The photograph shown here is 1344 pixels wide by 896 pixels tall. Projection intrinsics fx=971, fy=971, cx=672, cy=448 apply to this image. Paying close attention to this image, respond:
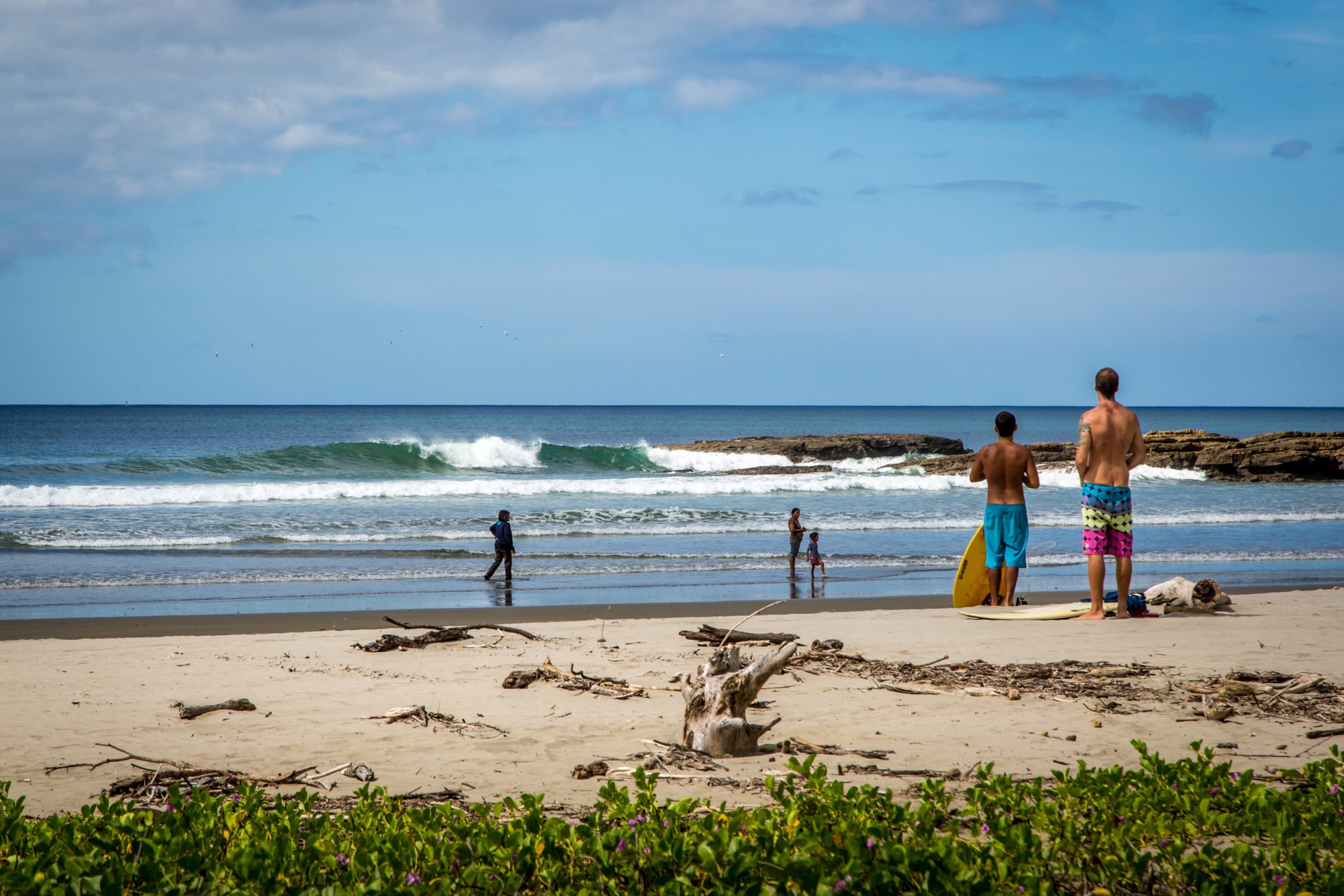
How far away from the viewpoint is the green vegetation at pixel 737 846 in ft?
7.78

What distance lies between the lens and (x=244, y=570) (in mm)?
14312

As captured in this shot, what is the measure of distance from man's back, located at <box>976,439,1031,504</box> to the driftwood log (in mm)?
6047

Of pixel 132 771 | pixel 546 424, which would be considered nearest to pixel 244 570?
pixel 132 771

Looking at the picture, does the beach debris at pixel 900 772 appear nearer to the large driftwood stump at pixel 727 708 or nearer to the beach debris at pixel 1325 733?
the large driftwood stump at pixel 727 708

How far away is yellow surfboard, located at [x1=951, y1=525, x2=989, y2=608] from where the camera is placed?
9.25 meters

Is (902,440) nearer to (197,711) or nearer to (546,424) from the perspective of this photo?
(197,711)

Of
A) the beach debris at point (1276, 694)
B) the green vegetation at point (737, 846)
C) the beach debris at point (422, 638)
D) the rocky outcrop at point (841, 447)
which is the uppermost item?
the rocky outcrop at point (841, 447)

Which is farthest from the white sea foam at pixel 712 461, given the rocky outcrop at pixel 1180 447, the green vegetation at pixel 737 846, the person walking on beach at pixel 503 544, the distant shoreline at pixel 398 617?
the green vegetation at pixel 737 846

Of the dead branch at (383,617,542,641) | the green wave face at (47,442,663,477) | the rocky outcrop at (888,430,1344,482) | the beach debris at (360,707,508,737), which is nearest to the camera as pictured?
the beach debris at (360,707,508,737)

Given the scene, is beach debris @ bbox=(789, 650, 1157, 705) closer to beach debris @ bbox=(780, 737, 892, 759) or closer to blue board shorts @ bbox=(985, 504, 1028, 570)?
beach debris @ bbox=(780, 737, 892, 759)

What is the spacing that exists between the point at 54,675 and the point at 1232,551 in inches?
677

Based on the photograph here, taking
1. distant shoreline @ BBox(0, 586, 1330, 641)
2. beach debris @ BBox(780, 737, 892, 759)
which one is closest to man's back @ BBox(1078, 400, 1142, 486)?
distant shoreline @ BBox(0, 586, 1330, 641)

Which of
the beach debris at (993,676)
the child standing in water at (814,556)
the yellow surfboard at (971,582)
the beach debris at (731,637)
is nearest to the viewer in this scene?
the beach debris at (993,676)

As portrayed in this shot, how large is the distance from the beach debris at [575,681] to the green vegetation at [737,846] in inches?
104
